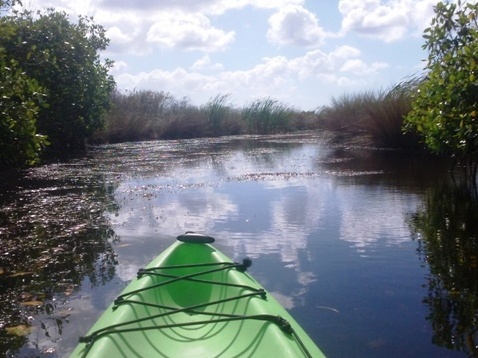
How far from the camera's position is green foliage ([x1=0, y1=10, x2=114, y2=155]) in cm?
1844

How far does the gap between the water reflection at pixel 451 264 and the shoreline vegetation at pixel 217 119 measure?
1196 cm

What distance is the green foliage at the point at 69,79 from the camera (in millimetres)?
18438

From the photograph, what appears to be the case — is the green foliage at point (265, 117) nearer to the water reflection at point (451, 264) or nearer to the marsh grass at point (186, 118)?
the marsh grass at point (186, 118)

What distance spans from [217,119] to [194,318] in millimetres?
32476

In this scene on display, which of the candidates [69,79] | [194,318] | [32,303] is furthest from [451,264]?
[69,79]

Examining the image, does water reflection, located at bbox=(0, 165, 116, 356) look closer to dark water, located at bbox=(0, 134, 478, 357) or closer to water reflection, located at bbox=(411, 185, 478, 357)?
dark water, located at bbox=(0, 134, 478, 357)

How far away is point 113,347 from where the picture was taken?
336 cm

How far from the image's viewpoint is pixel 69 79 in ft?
65.4

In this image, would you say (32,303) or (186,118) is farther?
(186,118)

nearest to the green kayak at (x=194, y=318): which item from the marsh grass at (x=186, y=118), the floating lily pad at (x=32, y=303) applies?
the floating lily pad at (x=32, y=303)

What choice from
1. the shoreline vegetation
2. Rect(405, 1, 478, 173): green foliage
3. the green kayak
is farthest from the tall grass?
the green kayak

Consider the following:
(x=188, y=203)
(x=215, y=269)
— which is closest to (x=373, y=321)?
(x=215, y=269)

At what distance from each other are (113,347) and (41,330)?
173 centimetres

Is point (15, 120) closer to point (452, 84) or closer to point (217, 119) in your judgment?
point (452, 84)
